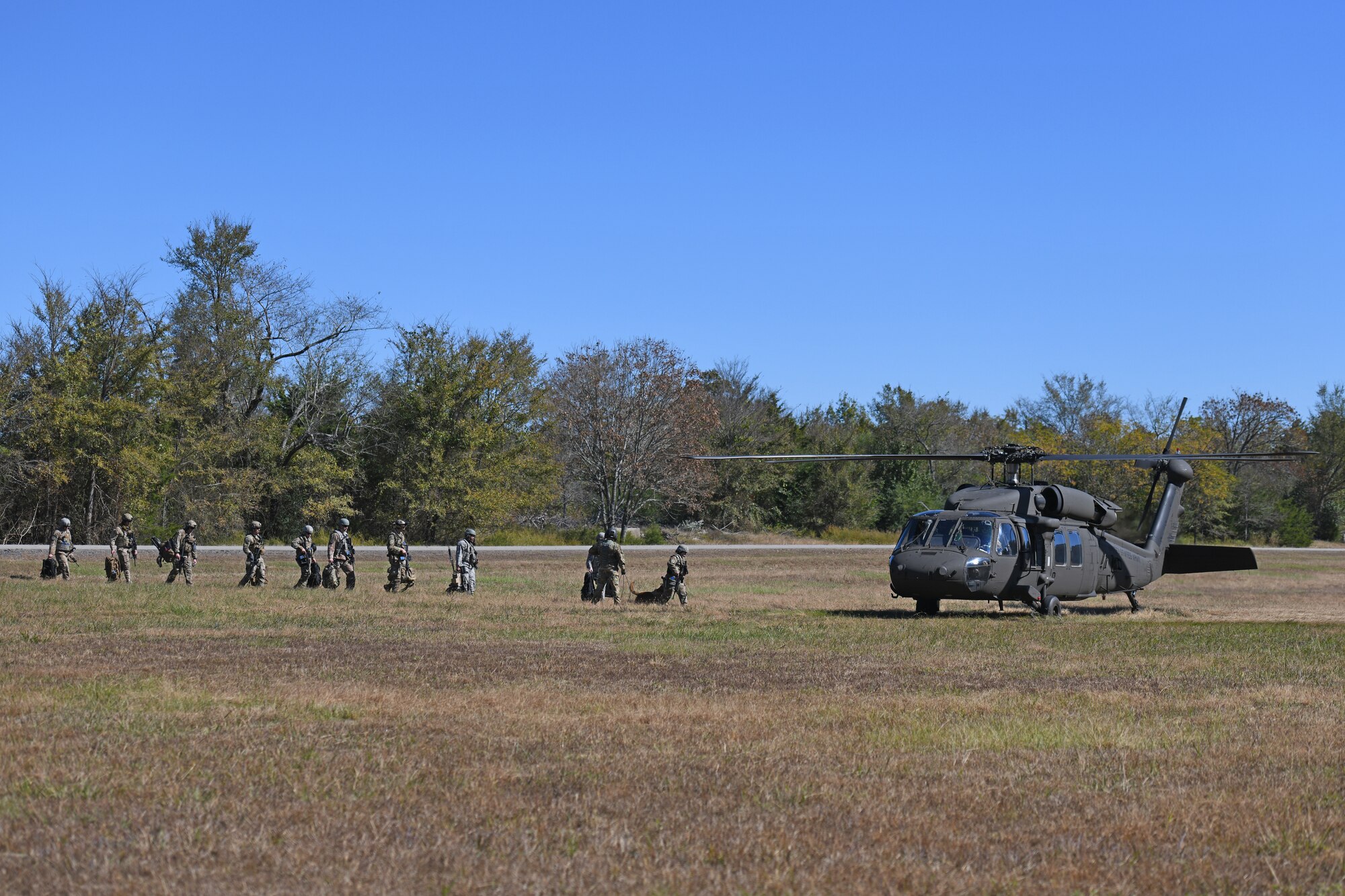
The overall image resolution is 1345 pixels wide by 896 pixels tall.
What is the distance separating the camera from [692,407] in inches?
2511

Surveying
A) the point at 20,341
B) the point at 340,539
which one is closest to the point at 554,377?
the point at 20,341

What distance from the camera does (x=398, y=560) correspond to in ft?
84.8

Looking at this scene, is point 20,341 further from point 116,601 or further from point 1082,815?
point 1082,815

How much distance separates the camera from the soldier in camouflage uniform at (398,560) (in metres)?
25.7

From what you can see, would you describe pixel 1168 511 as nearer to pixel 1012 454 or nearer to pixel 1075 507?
pixel 1075 507

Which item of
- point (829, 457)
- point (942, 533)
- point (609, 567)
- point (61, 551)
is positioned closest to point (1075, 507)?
point (942, 533)

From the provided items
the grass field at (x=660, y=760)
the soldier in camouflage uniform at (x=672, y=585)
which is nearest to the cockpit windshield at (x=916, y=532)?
the grass field at (x=660, y=760)

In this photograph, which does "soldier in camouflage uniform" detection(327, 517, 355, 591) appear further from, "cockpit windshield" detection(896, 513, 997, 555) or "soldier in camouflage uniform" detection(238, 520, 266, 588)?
"cockpit windshield" detection(896, 513, 997, 555)

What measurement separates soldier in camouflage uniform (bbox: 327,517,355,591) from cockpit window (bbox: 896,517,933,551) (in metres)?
11.1

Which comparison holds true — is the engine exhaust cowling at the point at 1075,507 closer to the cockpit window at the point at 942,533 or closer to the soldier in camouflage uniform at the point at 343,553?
the cockpit window at the point at 942,533

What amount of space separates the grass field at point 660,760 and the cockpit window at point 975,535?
3231 mm

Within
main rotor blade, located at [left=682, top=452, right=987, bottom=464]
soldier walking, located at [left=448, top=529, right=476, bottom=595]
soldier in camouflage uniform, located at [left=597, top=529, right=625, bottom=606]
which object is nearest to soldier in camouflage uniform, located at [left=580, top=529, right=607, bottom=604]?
soldier in camouflage uniform, located at [left=597, top=529, right=625, bottom=606]

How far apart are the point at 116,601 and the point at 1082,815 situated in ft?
60.2

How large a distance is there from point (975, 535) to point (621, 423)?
41.1 m
